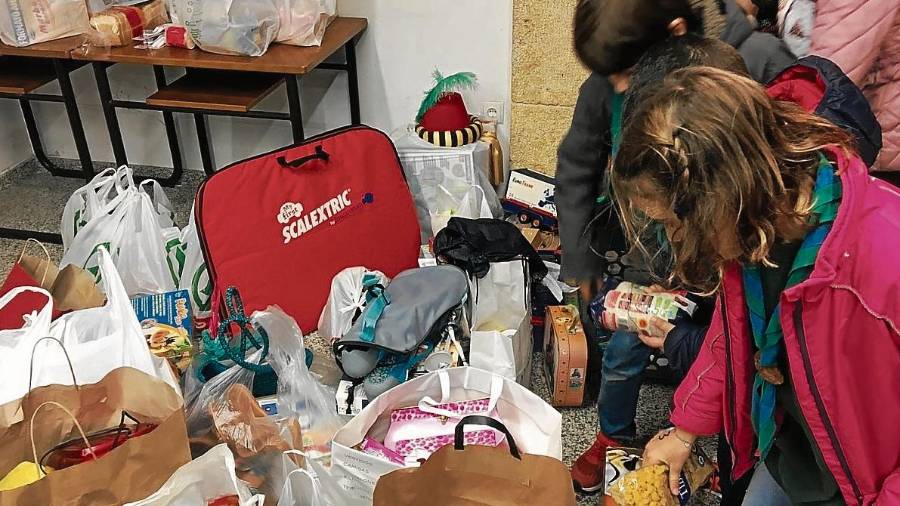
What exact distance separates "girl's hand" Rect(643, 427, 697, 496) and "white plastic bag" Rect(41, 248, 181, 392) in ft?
2.71

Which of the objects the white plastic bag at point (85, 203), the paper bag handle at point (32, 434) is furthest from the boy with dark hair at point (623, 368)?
the white plastic bag at point (85, 203)

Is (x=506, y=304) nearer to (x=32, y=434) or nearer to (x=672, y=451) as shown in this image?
(x=672, y=451)

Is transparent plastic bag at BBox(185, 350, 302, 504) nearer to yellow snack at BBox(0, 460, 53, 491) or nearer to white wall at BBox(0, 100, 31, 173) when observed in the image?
yellow snack at BBox(0, 460, 53, 491)

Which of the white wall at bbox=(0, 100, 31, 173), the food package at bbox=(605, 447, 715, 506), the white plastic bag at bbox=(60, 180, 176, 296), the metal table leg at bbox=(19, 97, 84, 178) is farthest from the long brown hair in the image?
the white wall at bbox=(0, 100, 31, 173)

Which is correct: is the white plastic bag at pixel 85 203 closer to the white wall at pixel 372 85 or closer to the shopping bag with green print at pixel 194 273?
the shopping bag with green print at pixel 194 273

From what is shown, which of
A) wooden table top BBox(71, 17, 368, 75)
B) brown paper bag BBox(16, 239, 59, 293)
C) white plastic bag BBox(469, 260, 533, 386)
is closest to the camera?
brown paper bag BBox(16, 239, 59, 293)

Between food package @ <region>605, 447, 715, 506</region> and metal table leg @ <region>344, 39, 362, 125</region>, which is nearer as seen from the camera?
food package @ <region>605, 447, 715, 506</region>

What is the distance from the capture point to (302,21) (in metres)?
2.22

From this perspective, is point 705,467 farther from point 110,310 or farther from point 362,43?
point 362,43

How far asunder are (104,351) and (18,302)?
0.35 meters

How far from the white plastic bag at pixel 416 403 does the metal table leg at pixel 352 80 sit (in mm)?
1426

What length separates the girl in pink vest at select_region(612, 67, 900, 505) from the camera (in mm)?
814

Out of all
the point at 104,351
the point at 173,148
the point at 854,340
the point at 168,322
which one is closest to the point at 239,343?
the point at 104,351

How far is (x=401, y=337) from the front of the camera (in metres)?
1.76
